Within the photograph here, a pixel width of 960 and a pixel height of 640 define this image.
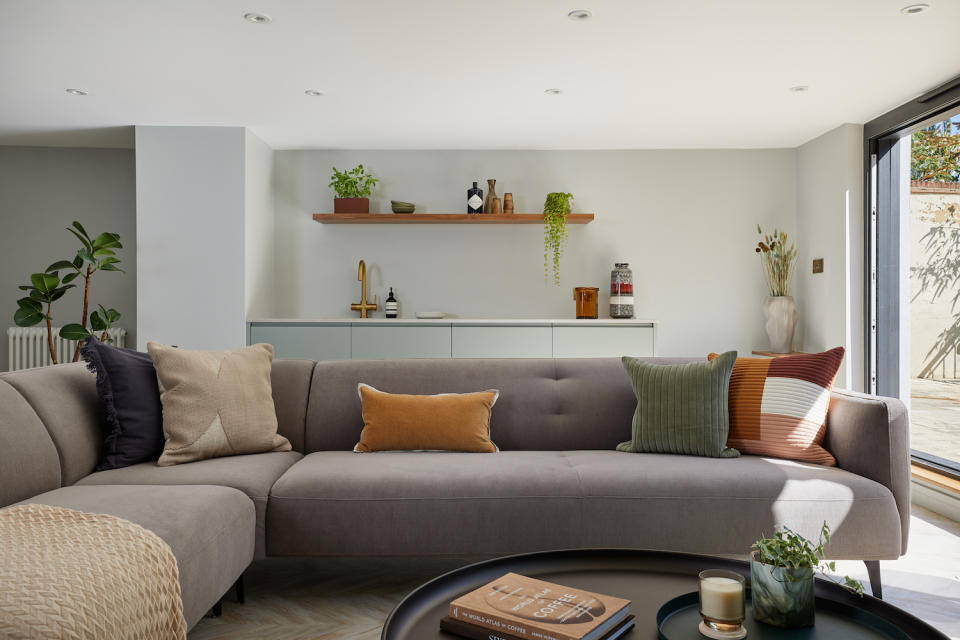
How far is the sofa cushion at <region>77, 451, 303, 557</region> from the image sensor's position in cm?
221

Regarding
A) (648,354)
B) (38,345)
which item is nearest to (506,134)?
(648,354)

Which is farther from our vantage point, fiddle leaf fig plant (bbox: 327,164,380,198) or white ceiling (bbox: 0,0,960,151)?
fiddle leaf fig plant (bbox: 327,164,380,198)

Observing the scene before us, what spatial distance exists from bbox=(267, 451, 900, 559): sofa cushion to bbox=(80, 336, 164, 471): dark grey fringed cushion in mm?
571

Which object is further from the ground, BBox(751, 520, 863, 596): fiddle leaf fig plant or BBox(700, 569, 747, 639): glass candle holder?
BBox(751, 520, 863, 596): fiddle leaf fig plant

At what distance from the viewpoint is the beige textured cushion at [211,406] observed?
2.46 meters

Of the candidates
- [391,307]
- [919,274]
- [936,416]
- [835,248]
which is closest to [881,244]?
[835,248]

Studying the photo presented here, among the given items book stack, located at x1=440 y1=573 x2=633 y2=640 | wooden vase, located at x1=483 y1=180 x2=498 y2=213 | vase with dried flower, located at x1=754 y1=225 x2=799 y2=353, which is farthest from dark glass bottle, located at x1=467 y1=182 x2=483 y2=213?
book stack, located at x1=440 y1=573 x2=633 y2=640

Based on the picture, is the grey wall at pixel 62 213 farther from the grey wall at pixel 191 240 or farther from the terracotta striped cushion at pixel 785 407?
the terracotta striped cushion at pixel 785 407

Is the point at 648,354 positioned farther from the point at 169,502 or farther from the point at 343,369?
the point at 169,502

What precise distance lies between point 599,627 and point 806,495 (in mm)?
1362

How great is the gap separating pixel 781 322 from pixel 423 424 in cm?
358

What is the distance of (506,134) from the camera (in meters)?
5.14

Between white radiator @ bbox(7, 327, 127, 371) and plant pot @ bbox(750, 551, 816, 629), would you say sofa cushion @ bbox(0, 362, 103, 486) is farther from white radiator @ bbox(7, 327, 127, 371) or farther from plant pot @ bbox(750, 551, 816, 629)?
white radiator @ bbox(7, 327, 127, 371)

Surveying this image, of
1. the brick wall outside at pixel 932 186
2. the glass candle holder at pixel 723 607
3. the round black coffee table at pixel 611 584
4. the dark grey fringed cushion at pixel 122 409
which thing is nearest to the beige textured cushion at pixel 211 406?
the dark grey fringed cushion at pixel 122 409
